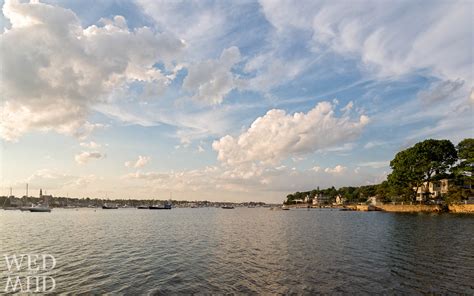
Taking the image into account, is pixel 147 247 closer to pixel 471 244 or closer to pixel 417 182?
pixel 471 244

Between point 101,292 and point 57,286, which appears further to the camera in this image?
point 57,286

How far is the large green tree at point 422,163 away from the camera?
118938mm

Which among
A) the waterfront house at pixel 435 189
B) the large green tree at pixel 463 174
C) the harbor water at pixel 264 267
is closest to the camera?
the harbor water at pixel 264 267

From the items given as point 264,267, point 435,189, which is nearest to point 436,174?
point 435,189

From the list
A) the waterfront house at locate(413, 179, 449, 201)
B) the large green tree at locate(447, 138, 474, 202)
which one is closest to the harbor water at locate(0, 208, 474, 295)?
the large green tree at locate(447, 138, 474, 202)

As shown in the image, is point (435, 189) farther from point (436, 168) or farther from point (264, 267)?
point (264, 267)

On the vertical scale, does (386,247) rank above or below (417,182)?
below

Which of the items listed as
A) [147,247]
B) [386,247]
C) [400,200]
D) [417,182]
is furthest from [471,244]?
[400,200]

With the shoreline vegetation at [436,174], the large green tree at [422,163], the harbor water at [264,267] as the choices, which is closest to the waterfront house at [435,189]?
the shoreline vegetation at [436,174]

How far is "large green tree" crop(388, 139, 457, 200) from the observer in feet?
390

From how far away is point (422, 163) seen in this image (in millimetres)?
121562

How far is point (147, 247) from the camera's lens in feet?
142

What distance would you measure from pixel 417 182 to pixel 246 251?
11244 cm

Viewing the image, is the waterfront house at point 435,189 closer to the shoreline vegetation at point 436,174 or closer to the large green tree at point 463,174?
the shoreline vegetation at point 436,174
